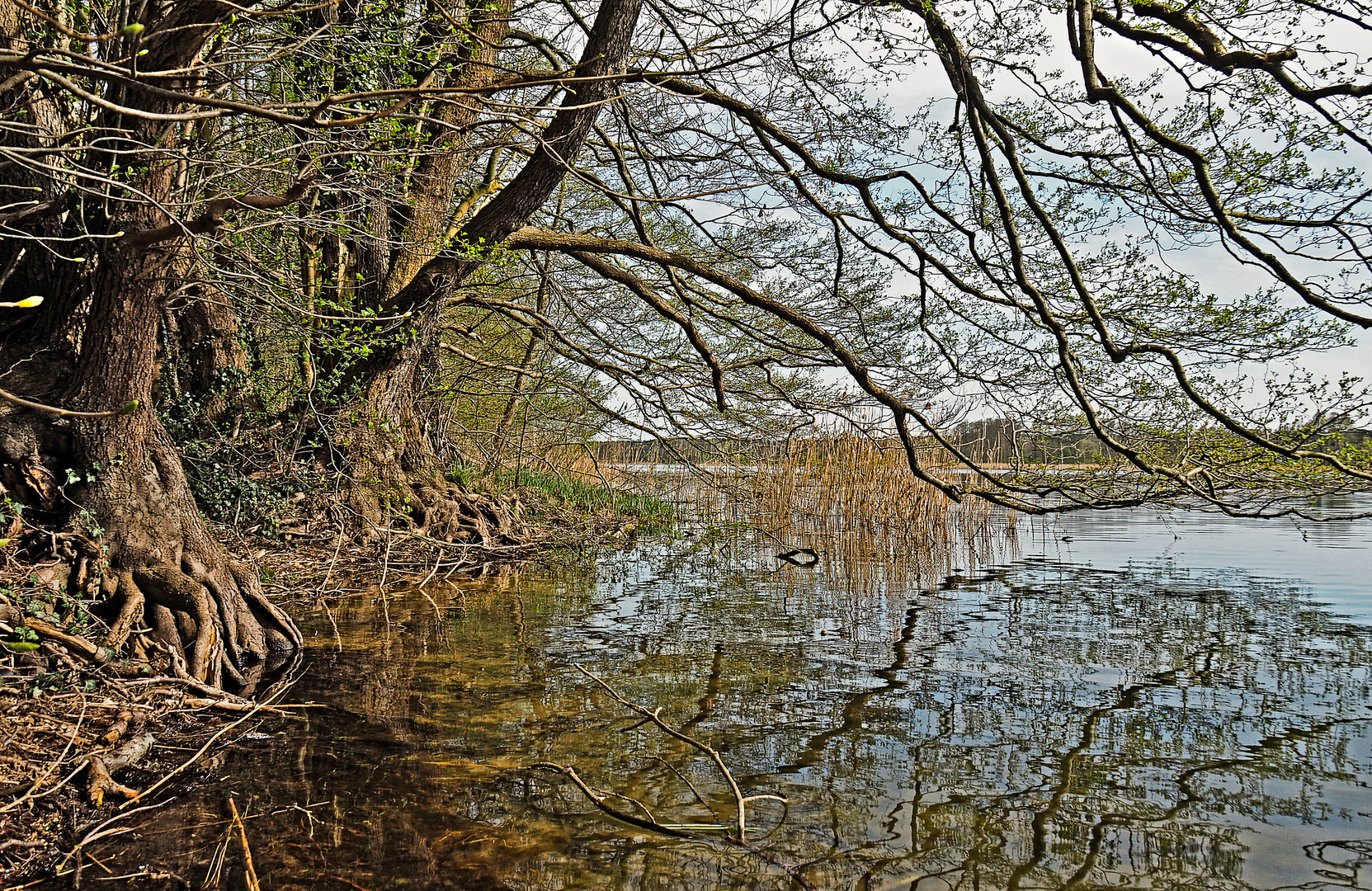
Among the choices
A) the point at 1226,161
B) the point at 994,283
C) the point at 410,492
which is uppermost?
the point at 1226,161

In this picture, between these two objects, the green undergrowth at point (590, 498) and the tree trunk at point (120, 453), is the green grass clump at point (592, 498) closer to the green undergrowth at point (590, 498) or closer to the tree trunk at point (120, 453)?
the green undergrowth at point (590, 498)

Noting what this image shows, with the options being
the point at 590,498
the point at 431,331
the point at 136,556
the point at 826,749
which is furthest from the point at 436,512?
the point at 826,749

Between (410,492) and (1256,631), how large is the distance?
699 centimetres

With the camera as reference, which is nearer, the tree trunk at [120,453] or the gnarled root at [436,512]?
the tree trunk at [120,453]

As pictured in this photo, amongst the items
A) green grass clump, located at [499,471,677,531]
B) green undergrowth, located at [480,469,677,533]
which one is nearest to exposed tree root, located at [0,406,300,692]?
green undergrowth, located at [480,469,677,533]

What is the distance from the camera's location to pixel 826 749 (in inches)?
139

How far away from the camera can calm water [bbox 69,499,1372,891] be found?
257 cm

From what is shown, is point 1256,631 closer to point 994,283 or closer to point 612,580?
point 994,283

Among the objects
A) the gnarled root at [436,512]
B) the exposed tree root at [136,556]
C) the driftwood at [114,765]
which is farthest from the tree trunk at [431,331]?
the driftwood at [114,765]

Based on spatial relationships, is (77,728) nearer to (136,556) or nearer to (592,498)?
(136,556)

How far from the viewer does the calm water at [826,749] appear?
2.57 m

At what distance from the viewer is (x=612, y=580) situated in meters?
8.17

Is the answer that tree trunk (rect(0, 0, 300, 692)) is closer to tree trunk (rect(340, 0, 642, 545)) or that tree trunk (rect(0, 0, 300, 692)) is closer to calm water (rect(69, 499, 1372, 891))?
calm water (rect(69, 499, 1372, 891))

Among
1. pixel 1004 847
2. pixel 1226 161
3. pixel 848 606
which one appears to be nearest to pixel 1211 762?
pixel 1004 847
